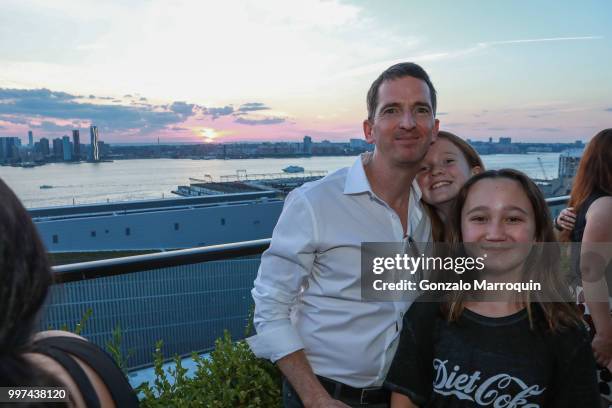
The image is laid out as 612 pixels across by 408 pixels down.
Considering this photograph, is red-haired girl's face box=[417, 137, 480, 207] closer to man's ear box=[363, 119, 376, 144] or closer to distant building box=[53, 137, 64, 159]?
man's ear box=[363, 119, 376, 144]

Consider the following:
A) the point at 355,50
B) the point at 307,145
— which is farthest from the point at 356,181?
the point at 307,145

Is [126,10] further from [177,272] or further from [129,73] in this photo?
[129,73]

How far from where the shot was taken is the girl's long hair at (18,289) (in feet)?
2.05

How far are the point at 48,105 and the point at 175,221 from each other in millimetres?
8390

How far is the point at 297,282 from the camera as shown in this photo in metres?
1.78

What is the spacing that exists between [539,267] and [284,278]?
93cm

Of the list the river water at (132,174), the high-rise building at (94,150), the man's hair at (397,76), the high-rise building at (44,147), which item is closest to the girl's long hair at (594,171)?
the man's hair at (397,76)

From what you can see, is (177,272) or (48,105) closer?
(177,272)

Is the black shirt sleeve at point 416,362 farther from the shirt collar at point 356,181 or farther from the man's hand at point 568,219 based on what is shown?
the man's hand at point 568,219

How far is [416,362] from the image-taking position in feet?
4.87

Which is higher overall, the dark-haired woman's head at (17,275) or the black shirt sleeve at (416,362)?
the dark-haired woman's head at (17,275)

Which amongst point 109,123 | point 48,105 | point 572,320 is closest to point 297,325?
point 572,320

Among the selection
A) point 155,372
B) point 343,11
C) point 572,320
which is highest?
point 343,11

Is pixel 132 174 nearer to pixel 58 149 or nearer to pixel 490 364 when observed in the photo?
pixel 58 149
